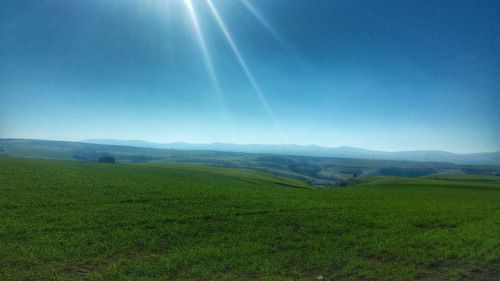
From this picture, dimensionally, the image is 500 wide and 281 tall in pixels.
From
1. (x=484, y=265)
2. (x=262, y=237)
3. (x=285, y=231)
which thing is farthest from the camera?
(x=285, y=231)

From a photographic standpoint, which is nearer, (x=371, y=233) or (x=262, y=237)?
(x=262, y=237)

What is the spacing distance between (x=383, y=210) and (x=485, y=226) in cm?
747

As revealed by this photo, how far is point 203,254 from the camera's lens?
44.2 ft

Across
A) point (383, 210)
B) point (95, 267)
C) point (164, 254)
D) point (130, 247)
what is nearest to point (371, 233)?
point (383, 210)

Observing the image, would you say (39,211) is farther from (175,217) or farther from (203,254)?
(203,254)

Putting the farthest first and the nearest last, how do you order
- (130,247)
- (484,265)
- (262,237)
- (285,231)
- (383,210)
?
(383,210) < (285,231) < (262,237) < (130,247) < (484,265)

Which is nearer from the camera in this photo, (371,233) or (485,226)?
(371,233)

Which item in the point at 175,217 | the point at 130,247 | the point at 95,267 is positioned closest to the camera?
the point at 95,267

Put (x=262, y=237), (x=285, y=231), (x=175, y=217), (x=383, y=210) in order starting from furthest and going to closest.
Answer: (x=383, y=210)
(x=175, y=217)
(x=285, y=231)
(x=262, y=237)

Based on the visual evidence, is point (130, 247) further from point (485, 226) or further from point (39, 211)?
point (485, 226)

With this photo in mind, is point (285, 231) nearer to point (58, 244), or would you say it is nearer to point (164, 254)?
point (164, 254)

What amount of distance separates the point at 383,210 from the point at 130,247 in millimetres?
22187

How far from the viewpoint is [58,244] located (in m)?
13.8

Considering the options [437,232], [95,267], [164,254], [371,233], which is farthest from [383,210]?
[95,267]
